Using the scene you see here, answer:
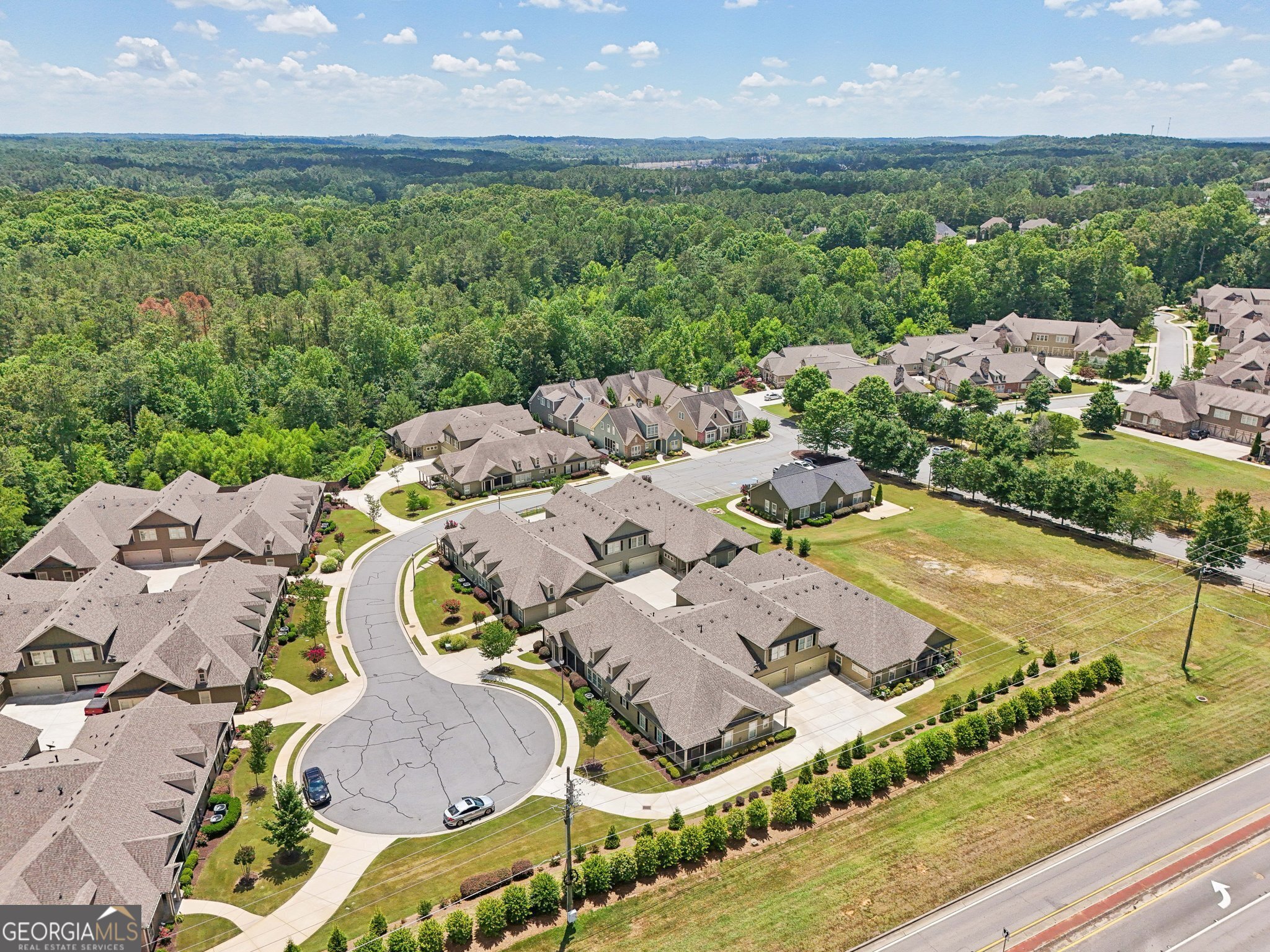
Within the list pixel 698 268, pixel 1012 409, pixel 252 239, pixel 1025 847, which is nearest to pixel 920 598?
pixel 1025 847

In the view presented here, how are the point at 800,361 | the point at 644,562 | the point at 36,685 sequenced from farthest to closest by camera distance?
1. the point at 800,361
2. the point at 644,562
3. the point at 36,685

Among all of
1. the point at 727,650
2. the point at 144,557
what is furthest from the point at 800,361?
the point at 144,557

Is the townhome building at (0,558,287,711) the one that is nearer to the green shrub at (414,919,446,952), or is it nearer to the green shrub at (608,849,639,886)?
the green shrub at (414,919,446,952)

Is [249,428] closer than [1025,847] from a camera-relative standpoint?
No

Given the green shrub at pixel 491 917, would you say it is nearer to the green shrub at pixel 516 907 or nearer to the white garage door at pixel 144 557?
the green shrub at pixel 516 907

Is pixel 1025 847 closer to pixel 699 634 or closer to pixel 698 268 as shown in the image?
pixel 699 634

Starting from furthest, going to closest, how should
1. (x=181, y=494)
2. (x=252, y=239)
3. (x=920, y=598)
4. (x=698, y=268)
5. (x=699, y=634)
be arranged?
(x=252, y=239) → (x=698, y=268) → (x=181, y=494) → (x=920, y=598) → (x=699, y=634)

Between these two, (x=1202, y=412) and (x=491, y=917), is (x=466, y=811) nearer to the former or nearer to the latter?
(x=491, y=917)
